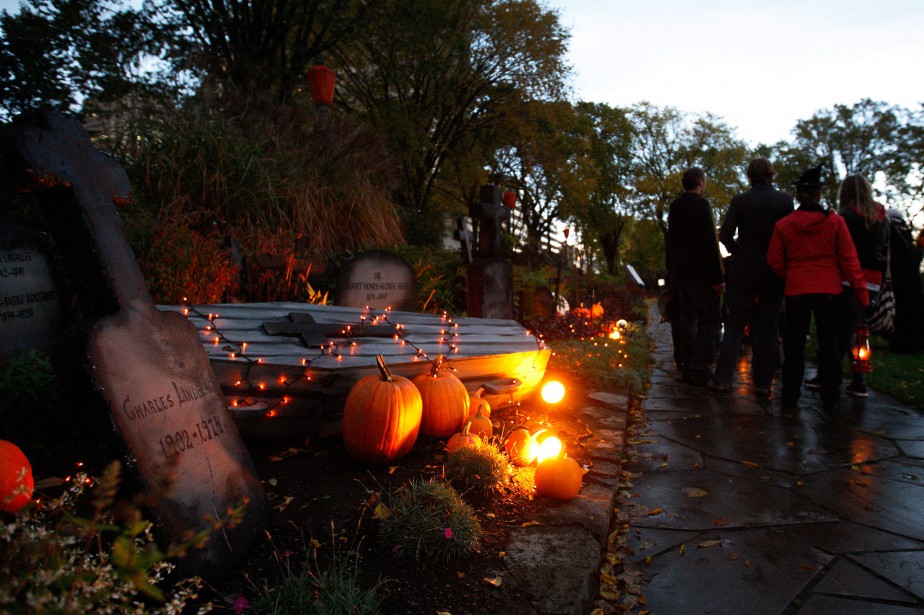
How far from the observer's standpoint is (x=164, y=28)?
1081cm

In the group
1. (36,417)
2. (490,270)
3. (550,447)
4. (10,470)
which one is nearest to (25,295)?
(36,417)

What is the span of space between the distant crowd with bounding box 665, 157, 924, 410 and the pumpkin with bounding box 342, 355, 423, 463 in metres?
3.74

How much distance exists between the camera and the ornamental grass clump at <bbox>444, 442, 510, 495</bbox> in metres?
2.76

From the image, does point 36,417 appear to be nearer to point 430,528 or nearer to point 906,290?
point 430,528

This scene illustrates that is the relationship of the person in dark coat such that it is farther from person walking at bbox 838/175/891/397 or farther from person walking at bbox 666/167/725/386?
person walking at bbox 666/167/725/386

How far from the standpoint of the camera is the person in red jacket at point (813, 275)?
189 inches

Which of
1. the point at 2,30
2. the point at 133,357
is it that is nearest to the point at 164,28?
the point at 2,30

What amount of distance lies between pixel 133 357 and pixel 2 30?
733cm

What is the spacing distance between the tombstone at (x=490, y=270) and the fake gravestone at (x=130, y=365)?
5.40 meters

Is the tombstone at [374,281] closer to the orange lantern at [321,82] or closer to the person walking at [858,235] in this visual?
the person walking at [858,235]

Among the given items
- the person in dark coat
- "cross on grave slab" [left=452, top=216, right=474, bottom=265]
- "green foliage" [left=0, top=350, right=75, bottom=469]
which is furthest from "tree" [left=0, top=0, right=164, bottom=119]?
the person in dark coat

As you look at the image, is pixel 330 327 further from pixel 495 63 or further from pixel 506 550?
pixel 495 63

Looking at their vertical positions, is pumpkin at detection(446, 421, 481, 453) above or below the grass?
above

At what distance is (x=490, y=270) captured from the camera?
24.5 feet
